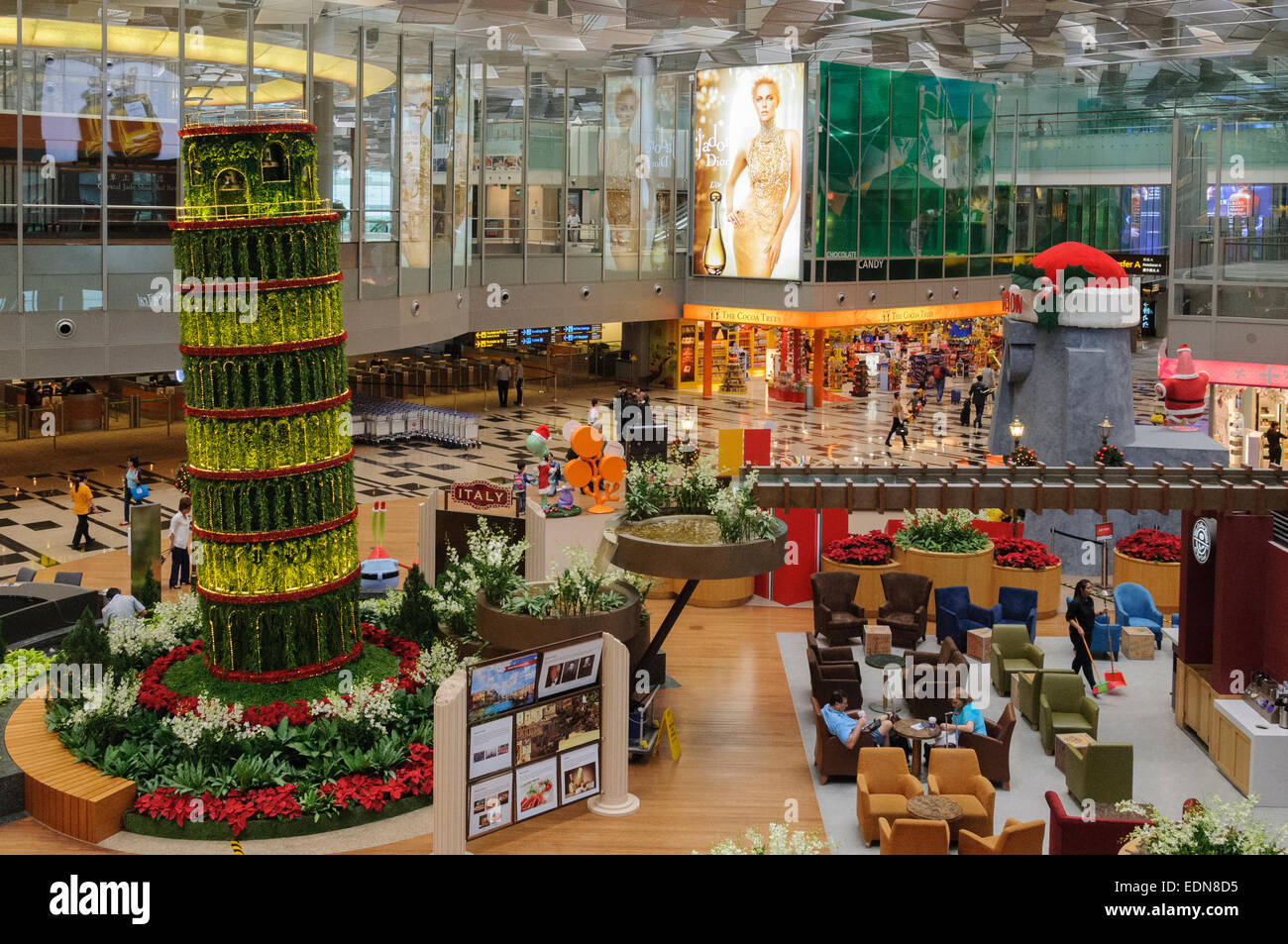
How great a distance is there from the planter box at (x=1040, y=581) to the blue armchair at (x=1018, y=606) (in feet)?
3.94

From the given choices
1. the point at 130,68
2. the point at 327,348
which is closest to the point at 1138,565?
the point at 327,348

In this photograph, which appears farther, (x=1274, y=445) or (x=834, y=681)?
(x=1274, y=445)

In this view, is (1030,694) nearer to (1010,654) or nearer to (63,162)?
(1010,654)

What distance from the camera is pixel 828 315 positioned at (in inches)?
1439

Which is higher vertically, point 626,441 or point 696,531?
point 696,531

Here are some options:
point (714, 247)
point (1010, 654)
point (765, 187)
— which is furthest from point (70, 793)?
point (714, 247)

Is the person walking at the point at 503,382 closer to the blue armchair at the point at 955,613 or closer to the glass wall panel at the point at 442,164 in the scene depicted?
the glass wall panel at the point at 442,164

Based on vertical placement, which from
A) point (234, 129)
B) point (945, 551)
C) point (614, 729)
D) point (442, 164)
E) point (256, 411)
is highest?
point (442, 164)

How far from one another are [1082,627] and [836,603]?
2.80 metres

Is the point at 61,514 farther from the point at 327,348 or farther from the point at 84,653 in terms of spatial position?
the point at 327,348

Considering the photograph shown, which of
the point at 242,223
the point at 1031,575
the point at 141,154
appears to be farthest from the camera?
the point at 141,154

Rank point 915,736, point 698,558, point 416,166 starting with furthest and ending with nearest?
point 416,166 < point 915,736 < point 698,558

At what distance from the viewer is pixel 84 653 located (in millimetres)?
11922

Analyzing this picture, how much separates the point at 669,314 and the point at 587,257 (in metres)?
3.31
